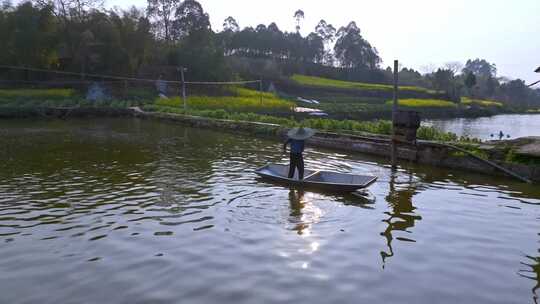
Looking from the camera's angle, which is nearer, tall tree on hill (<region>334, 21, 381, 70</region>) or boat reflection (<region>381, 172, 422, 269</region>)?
boat reflection (<region>381, 172, 422, 269</region>)

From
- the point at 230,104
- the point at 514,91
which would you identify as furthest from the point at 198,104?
the point at 514,91

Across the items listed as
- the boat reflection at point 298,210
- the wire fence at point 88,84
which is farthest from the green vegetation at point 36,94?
the boat reflection at point 298,210

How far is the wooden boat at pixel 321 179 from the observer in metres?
9.79

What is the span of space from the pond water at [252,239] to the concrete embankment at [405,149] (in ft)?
1.97

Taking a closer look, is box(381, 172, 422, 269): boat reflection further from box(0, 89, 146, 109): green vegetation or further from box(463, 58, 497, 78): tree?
box(463, 58, 497, 78): tree

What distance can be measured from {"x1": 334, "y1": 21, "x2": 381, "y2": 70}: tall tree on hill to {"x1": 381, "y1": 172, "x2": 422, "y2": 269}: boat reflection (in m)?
75.8

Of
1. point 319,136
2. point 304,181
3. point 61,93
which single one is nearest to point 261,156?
point 319,136

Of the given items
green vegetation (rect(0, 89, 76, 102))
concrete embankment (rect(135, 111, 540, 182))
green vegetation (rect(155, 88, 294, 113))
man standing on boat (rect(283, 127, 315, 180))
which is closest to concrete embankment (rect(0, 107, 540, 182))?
concrete embankment (rect(135, 111, 540, 182))

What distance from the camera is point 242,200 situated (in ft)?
30.6

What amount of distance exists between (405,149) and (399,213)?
23.5ft

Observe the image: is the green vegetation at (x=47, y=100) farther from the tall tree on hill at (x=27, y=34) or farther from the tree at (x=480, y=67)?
the tree at (x=480, y=67)

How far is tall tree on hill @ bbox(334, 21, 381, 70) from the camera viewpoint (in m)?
83.7

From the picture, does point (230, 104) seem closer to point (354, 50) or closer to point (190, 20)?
point (190, 20)

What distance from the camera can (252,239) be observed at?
22.8ft
